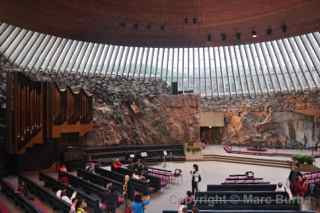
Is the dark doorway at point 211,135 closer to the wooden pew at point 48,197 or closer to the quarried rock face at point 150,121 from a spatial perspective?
the quarried rock face at point 150,121

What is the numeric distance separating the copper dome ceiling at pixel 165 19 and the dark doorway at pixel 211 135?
10.6 meters

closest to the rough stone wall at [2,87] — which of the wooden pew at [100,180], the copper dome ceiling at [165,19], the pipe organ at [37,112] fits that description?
the pipe organ at [37,112]

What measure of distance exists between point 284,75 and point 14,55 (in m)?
20.6

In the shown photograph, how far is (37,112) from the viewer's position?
41.7 ft

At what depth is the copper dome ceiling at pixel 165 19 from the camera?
46.8 ft

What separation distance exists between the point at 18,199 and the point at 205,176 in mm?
9120

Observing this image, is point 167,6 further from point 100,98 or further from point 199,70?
point 199,70

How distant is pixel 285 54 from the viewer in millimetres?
23203

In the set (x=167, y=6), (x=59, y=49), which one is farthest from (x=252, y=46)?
(x=59, y=49)

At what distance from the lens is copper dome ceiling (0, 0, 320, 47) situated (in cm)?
1427

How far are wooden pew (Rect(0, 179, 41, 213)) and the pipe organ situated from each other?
1.38m

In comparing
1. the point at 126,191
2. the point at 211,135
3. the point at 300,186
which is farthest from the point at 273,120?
the point at 126,191

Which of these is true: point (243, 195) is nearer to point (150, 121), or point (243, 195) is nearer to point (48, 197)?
point (48, 197)

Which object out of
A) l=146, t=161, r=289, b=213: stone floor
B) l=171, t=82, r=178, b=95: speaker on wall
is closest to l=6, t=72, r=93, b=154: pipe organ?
l=146, t=161, r=289, b=213: stone floor
